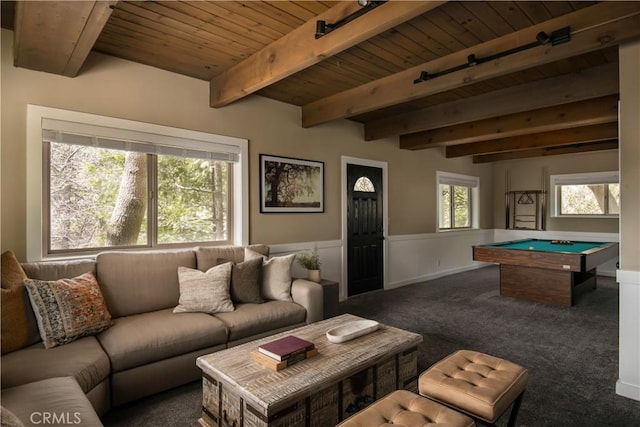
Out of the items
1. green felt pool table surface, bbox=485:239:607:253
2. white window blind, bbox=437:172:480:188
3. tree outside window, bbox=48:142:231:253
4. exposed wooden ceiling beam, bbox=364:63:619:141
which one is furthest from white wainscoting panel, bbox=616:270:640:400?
white window blind, bbox=437:172:480:188

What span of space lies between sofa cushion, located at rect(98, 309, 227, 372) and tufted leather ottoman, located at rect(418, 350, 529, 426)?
59.7 inches

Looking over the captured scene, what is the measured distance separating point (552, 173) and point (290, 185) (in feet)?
20.5

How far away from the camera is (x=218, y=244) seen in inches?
146

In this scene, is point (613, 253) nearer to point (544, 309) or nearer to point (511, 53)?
point (544, 309)

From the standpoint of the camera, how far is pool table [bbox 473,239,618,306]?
4195 millimetres

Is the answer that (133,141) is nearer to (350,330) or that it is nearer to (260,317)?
(260,317)

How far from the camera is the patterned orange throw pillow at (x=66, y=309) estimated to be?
208cm

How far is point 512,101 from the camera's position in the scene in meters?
3.76

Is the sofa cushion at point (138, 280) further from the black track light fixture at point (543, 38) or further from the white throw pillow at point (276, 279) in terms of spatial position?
the black track light fixture at point (543, 38)

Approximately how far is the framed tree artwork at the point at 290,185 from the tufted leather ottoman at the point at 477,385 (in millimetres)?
2715

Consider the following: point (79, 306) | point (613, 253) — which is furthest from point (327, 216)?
point (613, 253)

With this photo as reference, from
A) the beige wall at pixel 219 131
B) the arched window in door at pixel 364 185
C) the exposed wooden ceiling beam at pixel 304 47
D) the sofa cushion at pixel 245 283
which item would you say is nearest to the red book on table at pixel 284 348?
the sofa cushion at pixel 245 283

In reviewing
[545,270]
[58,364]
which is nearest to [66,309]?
[58,364]

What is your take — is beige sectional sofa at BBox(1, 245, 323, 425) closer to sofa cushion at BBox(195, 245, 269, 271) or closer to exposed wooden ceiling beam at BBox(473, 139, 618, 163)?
sofa cushion at BBox(195, 245, 269, 271)
